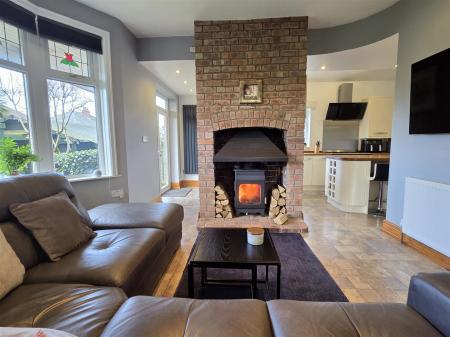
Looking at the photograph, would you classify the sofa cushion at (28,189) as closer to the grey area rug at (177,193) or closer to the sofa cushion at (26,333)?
the sofa cushion at (26,333)

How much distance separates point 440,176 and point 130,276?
277cm

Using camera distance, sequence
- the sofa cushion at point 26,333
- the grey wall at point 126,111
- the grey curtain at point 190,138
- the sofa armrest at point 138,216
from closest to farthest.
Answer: the sofa cushion at point 26,333 < the sofa armrest at point 138,216 < the grey wall at point 126,111 < the grey curtain at point 190,138

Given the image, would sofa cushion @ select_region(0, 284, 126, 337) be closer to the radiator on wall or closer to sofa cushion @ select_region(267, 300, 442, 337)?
sofa cushion @ select_region(267, 300, 442, 337)

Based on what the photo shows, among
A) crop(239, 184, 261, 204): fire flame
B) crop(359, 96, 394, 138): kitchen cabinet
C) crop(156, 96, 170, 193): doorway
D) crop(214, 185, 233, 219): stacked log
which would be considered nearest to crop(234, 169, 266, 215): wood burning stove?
crop(239, 184, 261, 204): fire flame

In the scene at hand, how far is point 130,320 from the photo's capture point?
88cm

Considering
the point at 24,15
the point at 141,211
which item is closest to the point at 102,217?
the point at 141,211

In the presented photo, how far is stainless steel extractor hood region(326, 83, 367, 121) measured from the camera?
17.3ft

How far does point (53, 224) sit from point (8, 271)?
1.30 ft

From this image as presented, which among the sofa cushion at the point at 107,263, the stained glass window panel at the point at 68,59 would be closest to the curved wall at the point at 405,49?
the sofa cushion at the point at 107,263

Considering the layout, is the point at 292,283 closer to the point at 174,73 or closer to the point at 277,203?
the point at 277,203

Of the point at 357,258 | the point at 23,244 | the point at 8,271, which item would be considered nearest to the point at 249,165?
the point at 357,258

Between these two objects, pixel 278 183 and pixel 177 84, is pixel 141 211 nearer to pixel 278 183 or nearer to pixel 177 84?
pixel 278 183

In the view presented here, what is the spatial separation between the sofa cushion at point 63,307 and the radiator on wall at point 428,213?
2.62 m

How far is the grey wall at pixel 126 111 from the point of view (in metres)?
2.81
